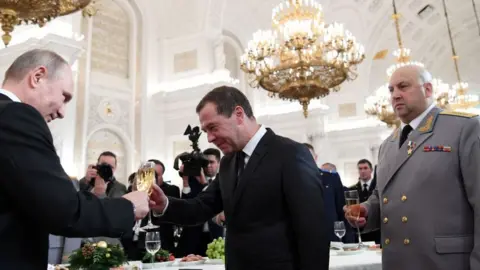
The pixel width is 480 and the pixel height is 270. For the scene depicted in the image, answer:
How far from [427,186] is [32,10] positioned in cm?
414

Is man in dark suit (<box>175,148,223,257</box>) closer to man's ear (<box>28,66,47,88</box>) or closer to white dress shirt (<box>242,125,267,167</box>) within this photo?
white dress shirt (<box>242,125,267,167</box>)

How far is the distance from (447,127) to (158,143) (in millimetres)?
9877

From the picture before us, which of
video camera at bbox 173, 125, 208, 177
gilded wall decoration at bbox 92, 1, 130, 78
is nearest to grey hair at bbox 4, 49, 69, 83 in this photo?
video camera at bbox 173, 125, 208, 177

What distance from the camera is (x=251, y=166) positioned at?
2.05 meters

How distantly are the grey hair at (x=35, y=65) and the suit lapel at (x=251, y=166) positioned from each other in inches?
37.1

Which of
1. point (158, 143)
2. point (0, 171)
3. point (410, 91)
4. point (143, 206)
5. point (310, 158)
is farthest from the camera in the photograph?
point (158, 143)

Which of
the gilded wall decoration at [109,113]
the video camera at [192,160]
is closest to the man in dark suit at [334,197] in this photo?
the video camera at [192,160]

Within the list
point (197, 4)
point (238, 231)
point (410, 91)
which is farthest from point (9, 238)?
point (197, 4)

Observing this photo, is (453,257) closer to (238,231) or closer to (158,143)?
(238,231)

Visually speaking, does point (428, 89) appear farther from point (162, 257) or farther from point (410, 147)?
point (162, 257)

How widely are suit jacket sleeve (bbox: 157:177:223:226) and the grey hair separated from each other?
103 centimetres

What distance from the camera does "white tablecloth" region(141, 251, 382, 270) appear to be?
305 cm

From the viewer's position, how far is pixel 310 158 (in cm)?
206

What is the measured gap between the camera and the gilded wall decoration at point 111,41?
34.3 ft
